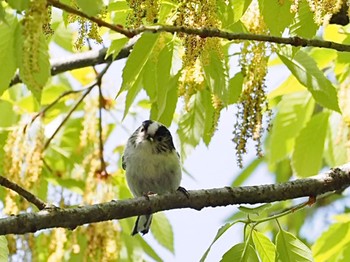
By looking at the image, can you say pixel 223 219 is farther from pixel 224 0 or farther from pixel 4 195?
pixel 224 0

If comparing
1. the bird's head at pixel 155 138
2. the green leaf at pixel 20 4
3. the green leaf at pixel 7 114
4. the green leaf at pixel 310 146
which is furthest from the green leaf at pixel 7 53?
the bird's head at pixel 155 138

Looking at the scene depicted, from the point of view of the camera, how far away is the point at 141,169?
4.34 m

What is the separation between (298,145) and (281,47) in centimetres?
87

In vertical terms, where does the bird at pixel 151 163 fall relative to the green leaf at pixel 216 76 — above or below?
above

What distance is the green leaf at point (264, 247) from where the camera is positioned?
2.52 m

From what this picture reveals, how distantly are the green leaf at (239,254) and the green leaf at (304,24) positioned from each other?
2.23 feet

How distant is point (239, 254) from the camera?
7.87 ft

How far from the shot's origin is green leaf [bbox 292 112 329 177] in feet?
11.8

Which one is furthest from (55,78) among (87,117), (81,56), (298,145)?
(298,145)

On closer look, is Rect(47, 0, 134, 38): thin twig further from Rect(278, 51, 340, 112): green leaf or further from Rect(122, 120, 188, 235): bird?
Rect(122, 120, 188, 235): bird

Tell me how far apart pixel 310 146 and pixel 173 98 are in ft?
3.14

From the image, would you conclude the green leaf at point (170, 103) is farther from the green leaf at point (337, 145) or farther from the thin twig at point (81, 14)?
the green leaf at point (337, 145)

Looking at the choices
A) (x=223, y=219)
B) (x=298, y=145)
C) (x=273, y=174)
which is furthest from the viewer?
(x=273, y=174)

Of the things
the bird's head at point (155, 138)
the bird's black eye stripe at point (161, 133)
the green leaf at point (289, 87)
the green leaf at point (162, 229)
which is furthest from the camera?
the bird's black eye stripe at point (161, 133)
